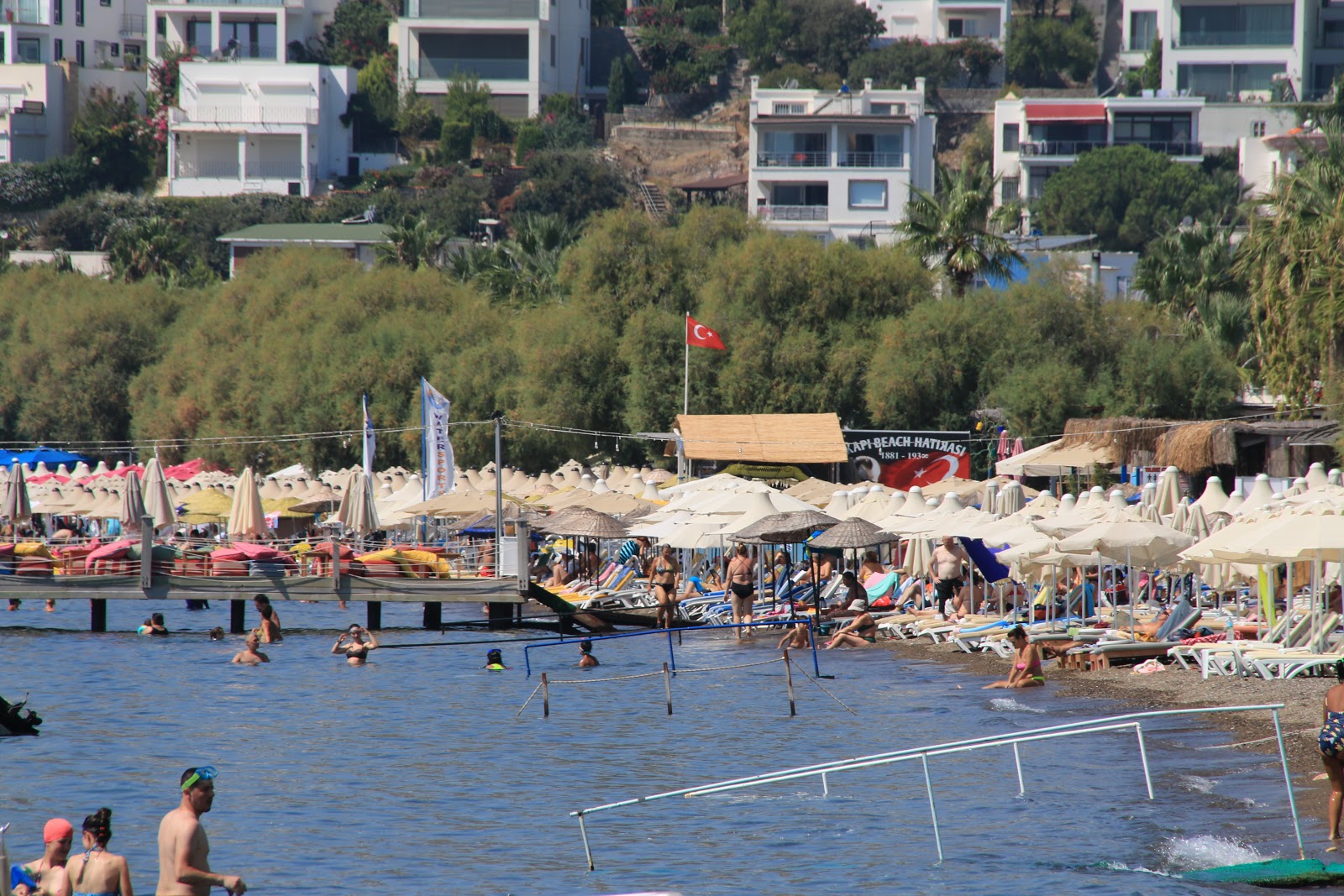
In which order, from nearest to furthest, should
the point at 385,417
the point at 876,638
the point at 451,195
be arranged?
1. the point at 876,638
2. the point at 385,417
3. the point at 451,195

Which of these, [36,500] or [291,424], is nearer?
[36,500]

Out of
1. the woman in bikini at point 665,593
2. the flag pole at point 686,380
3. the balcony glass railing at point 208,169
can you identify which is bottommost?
the woman in bikini at point 665,593

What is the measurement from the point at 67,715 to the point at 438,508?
1563 centimetres

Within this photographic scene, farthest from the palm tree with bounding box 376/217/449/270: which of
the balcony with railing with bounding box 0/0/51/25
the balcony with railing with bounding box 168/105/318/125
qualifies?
the balcony with railing with bounding box 0/0/51/25

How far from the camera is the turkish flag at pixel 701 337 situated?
1820 inches

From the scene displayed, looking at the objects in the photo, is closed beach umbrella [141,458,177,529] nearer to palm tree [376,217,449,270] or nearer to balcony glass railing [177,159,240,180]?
palm tree [376,217,449,270]

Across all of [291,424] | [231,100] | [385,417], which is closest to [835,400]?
[385,417]

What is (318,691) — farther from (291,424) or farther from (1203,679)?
(291,424)

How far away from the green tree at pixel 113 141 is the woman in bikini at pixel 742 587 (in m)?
89.3

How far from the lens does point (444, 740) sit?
78.2 ft

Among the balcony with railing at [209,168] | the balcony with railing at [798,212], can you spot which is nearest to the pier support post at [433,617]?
the balcony with railing at [798,212]

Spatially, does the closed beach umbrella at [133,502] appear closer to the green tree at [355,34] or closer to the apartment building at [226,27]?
Answer: the apartment building at [226,27]

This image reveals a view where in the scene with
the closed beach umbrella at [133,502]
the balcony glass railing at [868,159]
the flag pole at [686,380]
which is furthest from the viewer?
the balcony glass railing at [868,159]

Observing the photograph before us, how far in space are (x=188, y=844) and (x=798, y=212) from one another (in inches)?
3471
